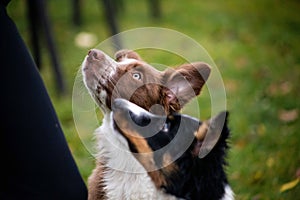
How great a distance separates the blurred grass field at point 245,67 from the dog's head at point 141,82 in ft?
3.75

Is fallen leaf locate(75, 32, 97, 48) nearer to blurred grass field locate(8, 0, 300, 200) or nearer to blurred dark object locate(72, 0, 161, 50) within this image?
blurred grass field locate(8, 0, 300, 200)

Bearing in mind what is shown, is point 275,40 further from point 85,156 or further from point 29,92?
point 29,92

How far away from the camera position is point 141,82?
120 inches

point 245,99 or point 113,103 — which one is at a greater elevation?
point 113,103

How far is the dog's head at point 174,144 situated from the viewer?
2.50m

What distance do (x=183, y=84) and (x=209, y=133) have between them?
0.64 m

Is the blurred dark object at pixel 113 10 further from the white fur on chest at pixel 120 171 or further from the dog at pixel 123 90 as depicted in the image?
the white fur on chest at pixel 120 171

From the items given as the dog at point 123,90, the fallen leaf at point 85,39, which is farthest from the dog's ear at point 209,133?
the fallen leaf at point 85,39

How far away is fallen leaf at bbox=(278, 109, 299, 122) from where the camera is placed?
5.24 m

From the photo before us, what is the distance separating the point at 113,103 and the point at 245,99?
341 cm

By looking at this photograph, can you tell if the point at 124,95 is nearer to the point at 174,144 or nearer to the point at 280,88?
the point at 174,144

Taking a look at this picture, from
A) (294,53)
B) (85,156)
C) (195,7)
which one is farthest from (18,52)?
(195,7)

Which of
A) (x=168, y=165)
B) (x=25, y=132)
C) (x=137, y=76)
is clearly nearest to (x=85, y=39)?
(x=137, y=76)

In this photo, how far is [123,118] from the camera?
8.57 ft
